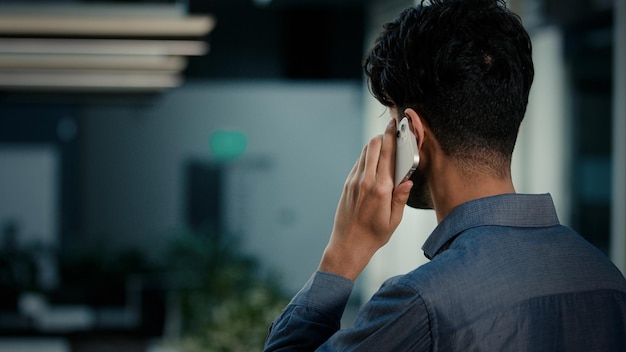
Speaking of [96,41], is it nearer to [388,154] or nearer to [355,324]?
[388,154]

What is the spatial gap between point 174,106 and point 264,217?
1843mm

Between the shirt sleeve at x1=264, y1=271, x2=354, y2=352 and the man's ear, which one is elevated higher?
the man's ear

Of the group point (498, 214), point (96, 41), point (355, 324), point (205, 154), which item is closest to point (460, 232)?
point (498, 214)

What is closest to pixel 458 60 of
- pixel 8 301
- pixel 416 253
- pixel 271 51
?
pixel 416 253

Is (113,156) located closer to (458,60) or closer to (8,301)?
(8,301)

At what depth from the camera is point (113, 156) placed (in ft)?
36.0

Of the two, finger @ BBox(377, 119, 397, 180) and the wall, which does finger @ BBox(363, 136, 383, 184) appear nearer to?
finger @ BBox(377, 119, 397, 180)

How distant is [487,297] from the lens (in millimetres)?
848

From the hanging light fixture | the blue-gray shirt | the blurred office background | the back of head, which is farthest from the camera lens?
the hanging light fixture

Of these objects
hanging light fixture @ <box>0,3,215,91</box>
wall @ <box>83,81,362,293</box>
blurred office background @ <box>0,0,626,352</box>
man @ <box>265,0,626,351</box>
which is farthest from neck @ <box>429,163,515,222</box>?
wall @ <box>83,81,362,293</box>

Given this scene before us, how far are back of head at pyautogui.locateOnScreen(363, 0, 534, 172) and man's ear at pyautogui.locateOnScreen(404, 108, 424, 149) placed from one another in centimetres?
1

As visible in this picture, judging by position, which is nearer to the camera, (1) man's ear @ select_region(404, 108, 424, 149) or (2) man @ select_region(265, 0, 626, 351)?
(2) man @ select_region(265, 0, 626, 351)

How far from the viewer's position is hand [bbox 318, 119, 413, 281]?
3.23ft

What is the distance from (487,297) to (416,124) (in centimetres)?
22
